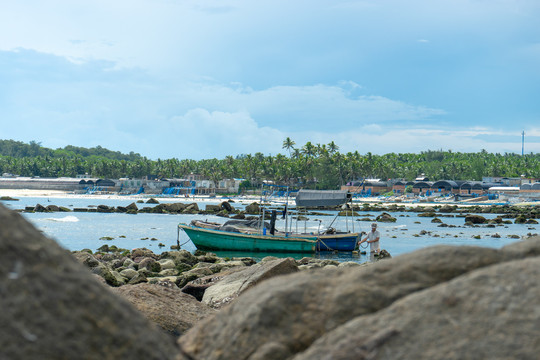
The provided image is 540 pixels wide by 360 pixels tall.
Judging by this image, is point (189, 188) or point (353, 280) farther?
point (189, 188)

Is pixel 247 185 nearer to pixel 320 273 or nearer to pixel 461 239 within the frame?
pixel 461 239

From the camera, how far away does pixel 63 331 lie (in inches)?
113

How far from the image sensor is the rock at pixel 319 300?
11.9 ft

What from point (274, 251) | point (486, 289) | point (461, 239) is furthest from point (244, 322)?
point (461, 239)

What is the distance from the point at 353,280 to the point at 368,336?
56 cm

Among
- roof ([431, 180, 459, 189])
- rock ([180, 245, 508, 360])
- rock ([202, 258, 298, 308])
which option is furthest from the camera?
roof ([431, 180, 459, 189])

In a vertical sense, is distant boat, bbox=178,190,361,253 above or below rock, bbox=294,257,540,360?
below

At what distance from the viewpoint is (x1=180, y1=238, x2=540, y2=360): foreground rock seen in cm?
319

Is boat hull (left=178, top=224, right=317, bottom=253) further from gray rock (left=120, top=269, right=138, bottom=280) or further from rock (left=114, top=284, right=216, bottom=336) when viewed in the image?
rock (left=114, top=284, right=216, bottom=336)

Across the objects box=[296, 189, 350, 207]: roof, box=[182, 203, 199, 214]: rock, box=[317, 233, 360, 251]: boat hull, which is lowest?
box=[182, 203, 199, 214]: rock

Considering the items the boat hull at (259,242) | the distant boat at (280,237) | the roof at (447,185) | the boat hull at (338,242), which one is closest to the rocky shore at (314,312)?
the distant boat at (280,237)

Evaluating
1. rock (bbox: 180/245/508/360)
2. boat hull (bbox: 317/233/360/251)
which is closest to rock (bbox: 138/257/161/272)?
boat hull (bbox: 317/233/360/251)

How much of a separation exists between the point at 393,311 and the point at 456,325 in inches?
14.9

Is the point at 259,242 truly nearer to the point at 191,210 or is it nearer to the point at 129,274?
the point at 129,274
